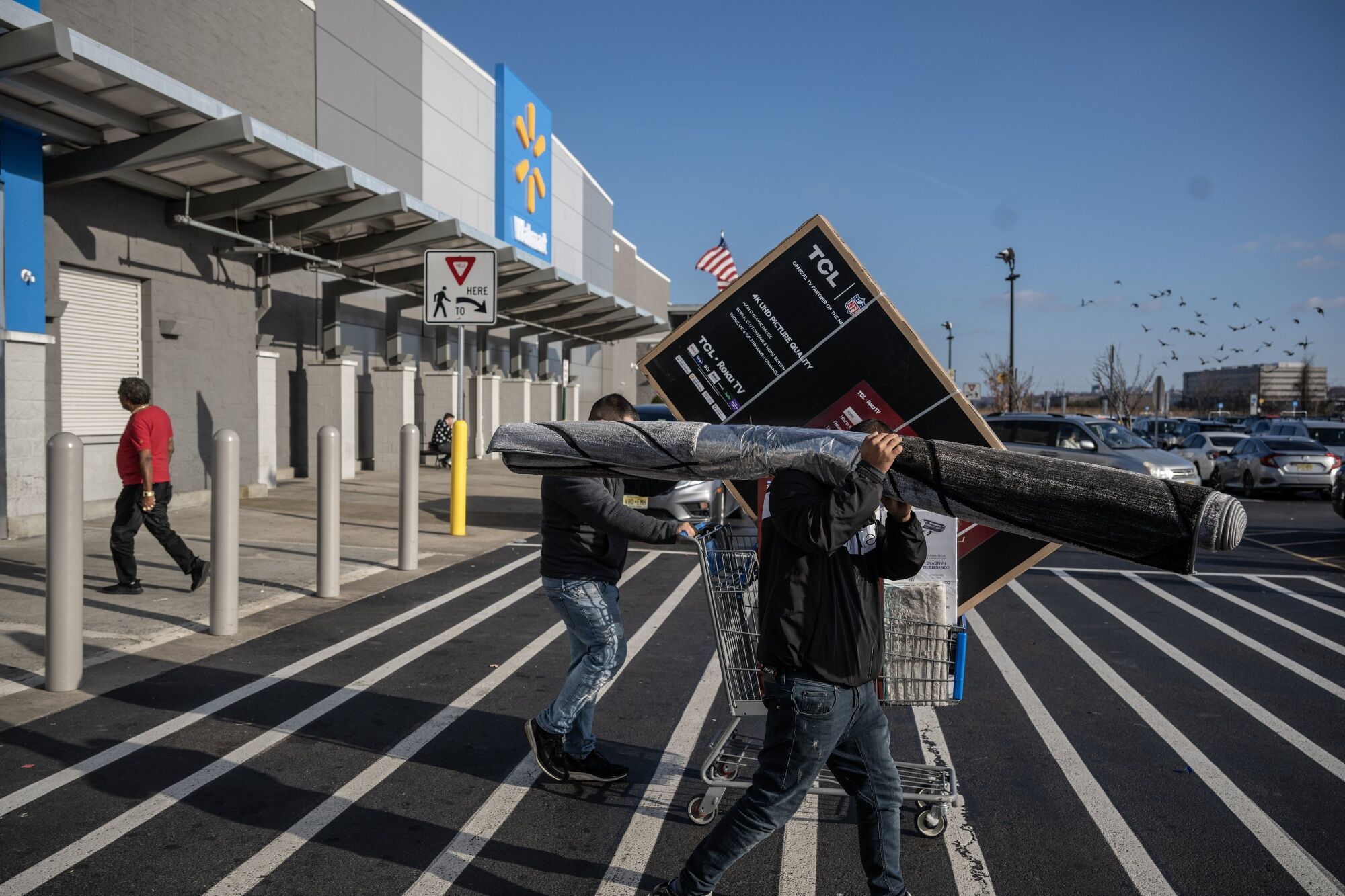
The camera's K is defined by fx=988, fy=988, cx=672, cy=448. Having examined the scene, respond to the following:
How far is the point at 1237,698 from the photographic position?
6219 mm

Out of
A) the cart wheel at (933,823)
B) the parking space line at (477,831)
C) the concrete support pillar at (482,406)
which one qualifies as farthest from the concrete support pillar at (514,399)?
the cart wheel at (933,823)

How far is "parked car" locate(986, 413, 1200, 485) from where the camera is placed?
1795 centimetres

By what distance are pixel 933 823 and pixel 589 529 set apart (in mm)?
1947

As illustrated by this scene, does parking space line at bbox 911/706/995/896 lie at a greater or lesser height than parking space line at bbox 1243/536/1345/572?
lesser

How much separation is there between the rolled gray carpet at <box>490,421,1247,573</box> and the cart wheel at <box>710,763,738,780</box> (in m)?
1.61

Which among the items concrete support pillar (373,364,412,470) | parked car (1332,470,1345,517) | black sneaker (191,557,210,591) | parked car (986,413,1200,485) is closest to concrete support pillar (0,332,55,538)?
black sneaker (191,557,210,591)

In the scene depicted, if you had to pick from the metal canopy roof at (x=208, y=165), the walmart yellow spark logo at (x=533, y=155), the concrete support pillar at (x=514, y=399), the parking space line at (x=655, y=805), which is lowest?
the parking space line at (x=655, y=805)

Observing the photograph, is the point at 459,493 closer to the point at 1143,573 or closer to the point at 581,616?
the point at 1143,573

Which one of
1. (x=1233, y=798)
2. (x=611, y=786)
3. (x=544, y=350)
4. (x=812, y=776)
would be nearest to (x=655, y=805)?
(x=611, y=786)

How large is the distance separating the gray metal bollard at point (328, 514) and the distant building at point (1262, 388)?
8060 centimetres

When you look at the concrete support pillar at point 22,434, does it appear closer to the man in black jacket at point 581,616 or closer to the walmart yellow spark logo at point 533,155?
the man in black jacket at point 581,616

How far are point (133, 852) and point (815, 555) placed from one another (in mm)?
2877

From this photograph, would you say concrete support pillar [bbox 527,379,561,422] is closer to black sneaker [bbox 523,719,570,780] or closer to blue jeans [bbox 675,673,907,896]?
black sneaker [bbox 523,719,570,780]

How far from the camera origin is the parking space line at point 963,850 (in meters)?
3.70
